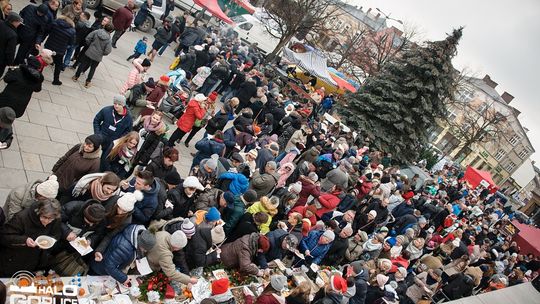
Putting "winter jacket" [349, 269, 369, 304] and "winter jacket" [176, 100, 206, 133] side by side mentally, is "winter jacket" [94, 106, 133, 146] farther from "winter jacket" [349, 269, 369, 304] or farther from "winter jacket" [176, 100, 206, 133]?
"winter jacket" [349, 269, 369, 304]

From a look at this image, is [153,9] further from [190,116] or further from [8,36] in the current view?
[8,36]

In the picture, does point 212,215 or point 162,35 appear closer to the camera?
point 212,215

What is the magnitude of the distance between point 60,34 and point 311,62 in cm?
1628

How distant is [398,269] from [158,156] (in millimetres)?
5603

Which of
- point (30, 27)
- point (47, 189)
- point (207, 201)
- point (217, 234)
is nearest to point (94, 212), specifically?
point (47, 189)

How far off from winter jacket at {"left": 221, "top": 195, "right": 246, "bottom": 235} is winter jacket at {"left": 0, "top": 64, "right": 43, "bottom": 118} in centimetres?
383

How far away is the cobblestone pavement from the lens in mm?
6247

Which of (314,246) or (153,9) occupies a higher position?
(153,9)

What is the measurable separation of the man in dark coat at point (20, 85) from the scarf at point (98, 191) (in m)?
2.76

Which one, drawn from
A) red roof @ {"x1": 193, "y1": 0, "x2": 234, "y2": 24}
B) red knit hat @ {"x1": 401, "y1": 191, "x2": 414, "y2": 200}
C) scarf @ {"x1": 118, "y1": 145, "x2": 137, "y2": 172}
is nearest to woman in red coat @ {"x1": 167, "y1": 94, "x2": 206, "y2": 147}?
scarf @ {"x1": 118, "y1": 145, "x2": 137, "y2": 172}

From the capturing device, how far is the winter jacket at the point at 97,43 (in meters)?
8.89

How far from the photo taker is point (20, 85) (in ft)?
19.8

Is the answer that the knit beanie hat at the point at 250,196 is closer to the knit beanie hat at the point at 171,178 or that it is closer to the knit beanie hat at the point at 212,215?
the knit beanie hat at the point at 212,215

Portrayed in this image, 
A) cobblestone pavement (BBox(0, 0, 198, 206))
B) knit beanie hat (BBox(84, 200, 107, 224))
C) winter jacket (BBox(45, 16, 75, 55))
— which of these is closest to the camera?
knit beanie hat (BBox(84, 200, 107, 224))
